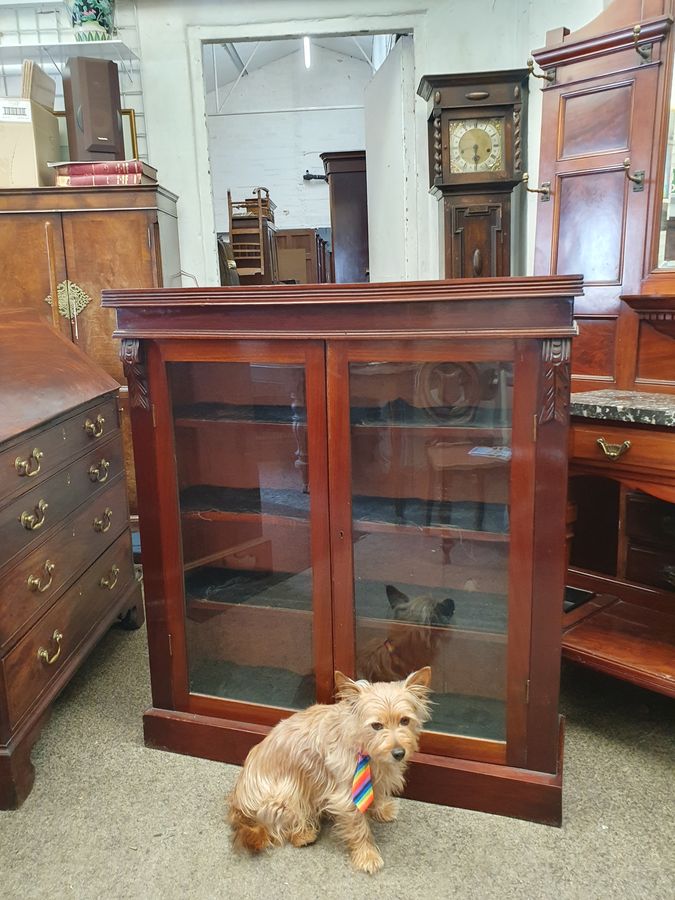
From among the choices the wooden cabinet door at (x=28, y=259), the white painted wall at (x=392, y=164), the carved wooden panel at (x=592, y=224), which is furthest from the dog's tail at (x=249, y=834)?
the white painted wall at (x=392, y=164)

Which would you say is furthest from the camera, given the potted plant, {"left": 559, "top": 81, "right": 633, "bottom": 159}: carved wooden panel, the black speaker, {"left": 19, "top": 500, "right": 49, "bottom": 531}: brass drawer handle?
the potted plant

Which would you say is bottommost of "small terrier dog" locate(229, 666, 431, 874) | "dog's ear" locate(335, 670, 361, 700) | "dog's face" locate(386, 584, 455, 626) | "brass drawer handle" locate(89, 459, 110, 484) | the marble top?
"small terrier dog" locate(229, 666, 431, 874)

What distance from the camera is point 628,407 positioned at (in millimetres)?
1833

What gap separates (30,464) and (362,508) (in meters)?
0.92

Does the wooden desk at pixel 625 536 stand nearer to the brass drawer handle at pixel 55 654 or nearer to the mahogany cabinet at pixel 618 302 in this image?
the mahogany cabinet at pixel 618 302

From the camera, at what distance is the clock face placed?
3.29m

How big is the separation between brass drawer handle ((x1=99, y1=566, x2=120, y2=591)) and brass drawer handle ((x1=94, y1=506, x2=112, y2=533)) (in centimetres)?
17

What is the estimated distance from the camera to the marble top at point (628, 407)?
178cm

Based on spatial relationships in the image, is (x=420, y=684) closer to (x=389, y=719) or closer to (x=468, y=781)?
(x=389, y=719)

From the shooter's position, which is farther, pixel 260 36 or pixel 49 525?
pixel 260 36

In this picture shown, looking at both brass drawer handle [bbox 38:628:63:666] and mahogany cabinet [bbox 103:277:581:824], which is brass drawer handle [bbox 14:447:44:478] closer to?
mahogany cabinet [bbox 103:277:581:824]

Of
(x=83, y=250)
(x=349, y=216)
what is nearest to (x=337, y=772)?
(x=83, y=250)

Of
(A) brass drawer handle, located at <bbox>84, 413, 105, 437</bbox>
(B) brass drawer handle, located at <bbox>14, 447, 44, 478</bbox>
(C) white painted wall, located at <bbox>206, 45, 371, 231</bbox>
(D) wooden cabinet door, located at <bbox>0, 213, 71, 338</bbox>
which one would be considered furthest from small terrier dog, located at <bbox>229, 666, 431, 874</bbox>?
(C) white painted wall, located at <bbox>206, 45, 371, 231</bbox>

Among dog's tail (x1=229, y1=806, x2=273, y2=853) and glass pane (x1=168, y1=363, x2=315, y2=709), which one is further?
glass pane (x1=168, y1=363, x2=315, y2=709)
